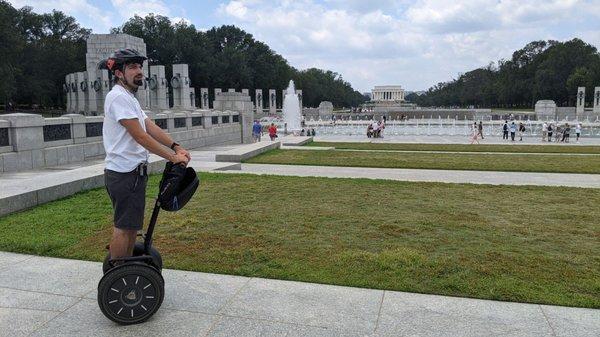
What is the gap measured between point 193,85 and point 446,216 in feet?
281

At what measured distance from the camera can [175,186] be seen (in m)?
3.69

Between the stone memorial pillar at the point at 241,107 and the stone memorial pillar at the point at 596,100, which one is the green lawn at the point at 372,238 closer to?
the stone memorial pillar at the point at 241,107

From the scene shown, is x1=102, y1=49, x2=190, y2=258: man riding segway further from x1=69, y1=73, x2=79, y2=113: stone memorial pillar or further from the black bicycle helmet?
x1=69, y1=73, x2=79, y2=113: stone memorial pillar

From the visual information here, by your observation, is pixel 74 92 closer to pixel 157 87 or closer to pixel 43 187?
pixel 157 87

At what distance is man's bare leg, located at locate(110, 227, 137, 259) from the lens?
3.77 metres

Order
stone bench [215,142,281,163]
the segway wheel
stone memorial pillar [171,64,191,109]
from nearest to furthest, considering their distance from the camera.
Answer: the segway wheel → stone bench [215,142,281,163] → stone memorial pillar [171,64,191,109]

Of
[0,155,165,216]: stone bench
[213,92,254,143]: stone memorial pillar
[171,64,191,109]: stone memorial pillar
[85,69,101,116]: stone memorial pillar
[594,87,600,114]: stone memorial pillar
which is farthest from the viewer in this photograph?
[594,87,600,114]: stone memorial pillar

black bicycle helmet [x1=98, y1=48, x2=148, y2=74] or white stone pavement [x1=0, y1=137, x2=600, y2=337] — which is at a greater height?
black bicycle helmet [x1=98, y1=48, x2=148, y2=74]

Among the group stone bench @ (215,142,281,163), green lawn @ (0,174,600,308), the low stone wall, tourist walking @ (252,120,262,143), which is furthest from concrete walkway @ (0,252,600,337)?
tourist walking @ (252,120,262,143)

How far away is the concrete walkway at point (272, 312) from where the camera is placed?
3670 millimetres

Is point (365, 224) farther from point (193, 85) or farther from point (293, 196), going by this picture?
point (193, 85)

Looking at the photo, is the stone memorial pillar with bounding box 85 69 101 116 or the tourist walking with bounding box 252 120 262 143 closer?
the tourist walking with bounding box 252 120 262 143

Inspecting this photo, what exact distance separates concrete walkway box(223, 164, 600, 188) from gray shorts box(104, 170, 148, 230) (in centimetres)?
915

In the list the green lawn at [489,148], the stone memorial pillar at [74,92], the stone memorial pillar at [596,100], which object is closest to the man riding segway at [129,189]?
the green lawn at [489,148]
